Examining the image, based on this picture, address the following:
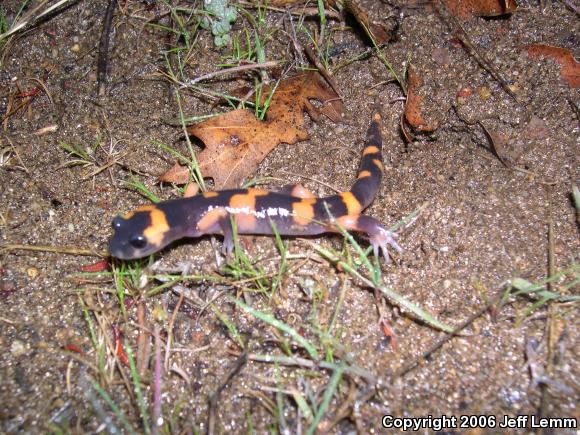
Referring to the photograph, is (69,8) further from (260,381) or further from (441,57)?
(260,381)

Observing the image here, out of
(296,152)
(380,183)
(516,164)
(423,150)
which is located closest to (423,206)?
(380,183)

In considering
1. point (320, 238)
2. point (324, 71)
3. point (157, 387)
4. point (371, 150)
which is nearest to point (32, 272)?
point (157, 387)

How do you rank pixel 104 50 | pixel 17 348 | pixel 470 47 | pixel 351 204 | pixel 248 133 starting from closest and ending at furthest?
1. pixel 17 348
2. pixel 351 204
3. pixel 248 133
4. pixel 470 47
5. pixel 104 50

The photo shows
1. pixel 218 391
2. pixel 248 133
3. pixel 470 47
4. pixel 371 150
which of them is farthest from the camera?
pixel 470 47

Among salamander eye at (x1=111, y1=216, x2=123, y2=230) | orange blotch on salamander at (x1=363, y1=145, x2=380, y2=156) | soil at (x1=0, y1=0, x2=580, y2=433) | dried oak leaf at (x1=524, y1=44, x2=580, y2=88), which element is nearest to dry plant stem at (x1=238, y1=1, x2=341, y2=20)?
soil at (x1=0, y1=0, x2=580, y2=433)

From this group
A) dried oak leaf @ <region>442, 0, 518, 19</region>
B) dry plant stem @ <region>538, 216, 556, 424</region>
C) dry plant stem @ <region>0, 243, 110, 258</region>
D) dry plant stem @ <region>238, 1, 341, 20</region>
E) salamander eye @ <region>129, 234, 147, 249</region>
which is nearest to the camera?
dry plant stem @ <region>538, 216, 556, 424</region>

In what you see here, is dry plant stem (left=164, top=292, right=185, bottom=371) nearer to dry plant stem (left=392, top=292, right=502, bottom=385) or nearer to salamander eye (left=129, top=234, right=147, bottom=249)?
salamander eye (left=129, top=234, right=147, bottom=249)

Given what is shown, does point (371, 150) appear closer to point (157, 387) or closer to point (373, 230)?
point (373, 230)
